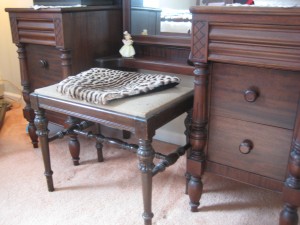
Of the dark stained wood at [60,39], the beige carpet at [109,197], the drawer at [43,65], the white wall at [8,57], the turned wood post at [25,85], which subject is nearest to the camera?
the beige carpet at [109,197]

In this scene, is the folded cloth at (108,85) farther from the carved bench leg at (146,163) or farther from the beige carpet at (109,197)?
the beige carpet at (109,197)

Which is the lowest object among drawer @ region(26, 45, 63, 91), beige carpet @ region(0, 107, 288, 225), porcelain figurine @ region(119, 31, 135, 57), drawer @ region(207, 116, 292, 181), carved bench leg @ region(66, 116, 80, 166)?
beige carpet @ region(0, 107, 288, 225)

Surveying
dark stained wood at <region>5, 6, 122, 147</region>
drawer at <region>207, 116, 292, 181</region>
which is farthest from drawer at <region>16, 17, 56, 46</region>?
drawer at <region>207, 116, 292, 181</region>

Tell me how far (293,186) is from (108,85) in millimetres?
696

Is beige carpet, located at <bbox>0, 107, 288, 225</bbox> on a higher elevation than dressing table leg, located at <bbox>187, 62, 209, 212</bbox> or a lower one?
lower

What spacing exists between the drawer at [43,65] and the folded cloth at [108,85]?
0.94 feet

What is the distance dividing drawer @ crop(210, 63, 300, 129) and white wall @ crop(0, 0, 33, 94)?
1.68 meters

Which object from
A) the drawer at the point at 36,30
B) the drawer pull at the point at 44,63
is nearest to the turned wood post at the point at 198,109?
the drawer at the point at 36,30

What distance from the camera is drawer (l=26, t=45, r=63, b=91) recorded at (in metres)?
1.47

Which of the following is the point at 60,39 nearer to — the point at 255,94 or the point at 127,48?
the point at 127,48

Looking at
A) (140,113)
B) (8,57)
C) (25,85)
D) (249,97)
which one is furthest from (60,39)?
(8,57)

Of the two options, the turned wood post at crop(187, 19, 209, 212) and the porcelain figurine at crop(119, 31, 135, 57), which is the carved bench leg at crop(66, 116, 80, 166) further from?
the turned wood post at crop(187, 19, 209, 212)

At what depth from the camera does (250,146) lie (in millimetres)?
1010

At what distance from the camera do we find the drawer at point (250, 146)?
0.97m
